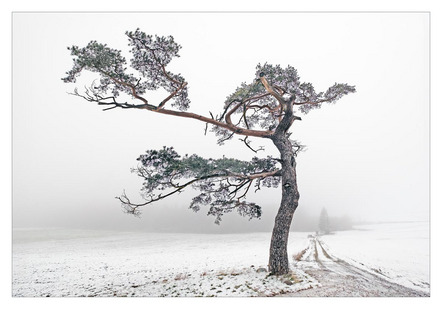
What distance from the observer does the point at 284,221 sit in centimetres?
556

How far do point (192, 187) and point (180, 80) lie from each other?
2.73m

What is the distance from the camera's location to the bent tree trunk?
17.9ft

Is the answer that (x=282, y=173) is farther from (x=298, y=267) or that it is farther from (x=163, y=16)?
(x=163, y=16)

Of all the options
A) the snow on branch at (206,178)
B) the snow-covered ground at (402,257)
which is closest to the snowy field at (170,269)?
the snow-covered ground at (402,257)

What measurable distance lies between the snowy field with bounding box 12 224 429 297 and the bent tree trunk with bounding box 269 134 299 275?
0.31 metres

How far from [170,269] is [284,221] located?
155 inches

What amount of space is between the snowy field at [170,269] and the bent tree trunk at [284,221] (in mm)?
306

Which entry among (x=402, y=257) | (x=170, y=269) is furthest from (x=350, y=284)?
(x=170, y=269)

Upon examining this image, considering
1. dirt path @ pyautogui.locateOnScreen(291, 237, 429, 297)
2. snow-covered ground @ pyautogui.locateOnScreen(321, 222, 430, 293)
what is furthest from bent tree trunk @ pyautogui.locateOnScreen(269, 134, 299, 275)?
snow-covered ground @ pyautogui.locateOnScreen(321, 222, 430, 293)

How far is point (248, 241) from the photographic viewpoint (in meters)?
11.9

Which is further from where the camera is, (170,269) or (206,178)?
(170,269)

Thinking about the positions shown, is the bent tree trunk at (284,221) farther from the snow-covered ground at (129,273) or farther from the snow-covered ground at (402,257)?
the snow-covered ground at (402,257)

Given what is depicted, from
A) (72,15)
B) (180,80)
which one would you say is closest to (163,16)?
(180,80)

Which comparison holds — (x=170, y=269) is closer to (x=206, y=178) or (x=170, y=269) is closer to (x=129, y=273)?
(x=129, y=273)
